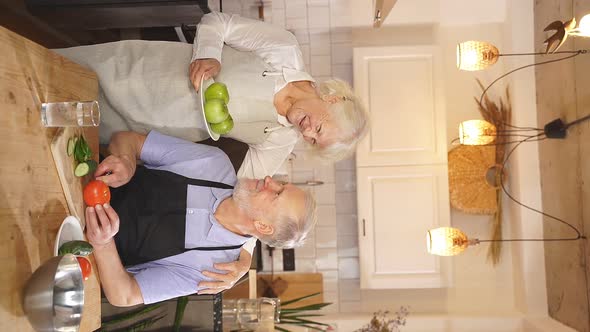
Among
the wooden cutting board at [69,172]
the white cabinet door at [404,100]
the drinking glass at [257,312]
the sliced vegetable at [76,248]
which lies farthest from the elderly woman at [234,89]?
the white cabinet door at [404,100]

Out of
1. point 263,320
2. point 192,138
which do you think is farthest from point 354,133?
point 263,320

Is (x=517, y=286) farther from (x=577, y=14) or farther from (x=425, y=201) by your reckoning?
(x=577, y=14)

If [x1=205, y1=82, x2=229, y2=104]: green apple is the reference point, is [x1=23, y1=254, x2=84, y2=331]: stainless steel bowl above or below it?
below

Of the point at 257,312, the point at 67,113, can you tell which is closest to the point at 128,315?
the point at 257,312

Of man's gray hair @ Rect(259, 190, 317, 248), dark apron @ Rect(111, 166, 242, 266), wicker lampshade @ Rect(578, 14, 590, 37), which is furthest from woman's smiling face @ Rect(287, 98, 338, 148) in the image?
wicker lampshade @ Rect(578, 14, 590, 37)

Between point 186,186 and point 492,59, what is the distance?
2.85 metres

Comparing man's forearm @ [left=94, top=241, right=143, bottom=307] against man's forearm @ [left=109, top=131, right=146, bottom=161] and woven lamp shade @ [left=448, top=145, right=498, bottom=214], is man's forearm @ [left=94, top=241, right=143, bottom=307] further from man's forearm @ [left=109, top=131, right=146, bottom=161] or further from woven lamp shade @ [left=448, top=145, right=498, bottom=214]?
woven lamp shade @ [left=448, top=145, right=498, bottom=214]

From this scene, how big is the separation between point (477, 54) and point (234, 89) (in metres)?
2.51

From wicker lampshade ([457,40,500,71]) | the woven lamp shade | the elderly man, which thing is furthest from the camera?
the woven lamp shade

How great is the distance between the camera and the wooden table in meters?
1.21

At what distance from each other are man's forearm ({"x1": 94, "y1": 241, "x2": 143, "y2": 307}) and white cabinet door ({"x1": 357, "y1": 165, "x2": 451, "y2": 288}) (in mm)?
2934

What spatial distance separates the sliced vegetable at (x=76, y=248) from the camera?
1.37 m

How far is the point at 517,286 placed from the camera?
4551 mm

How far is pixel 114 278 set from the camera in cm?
161
